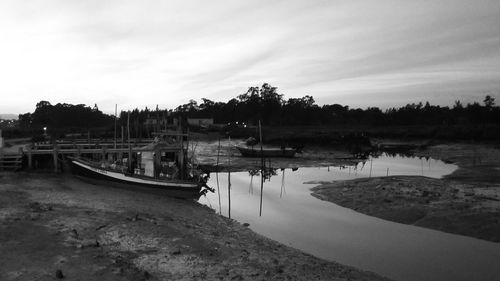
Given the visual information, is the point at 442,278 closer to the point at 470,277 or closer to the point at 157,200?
the point at 470,277

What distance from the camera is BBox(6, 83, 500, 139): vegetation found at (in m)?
82.1

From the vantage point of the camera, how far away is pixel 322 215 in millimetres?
19594

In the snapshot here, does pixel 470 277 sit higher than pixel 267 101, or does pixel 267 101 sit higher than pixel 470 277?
pixel 267 101

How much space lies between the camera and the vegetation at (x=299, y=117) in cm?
8212

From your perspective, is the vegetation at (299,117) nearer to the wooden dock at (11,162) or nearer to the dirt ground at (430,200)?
the wooden dock at (11,162)

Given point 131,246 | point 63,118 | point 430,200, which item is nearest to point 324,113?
point 63,118

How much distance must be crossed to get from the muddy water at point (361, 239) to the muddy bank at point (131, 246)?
1748 mm

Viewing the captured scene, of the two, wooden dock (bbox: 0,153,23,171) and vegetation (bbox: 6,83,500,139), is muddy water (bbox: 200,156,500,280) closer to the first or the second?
wooden dock (bbox: 0,153,23,171)

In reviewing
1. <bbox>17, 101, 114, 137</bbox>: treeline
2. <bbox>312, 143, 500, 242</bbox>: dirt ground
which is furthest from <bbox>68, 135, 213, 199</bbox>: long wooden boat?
<bbox>17, 101, 114, 137</bbox>: treeline

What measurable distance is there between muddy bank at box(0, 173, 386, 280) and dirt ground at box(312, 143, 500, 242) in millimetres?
7681

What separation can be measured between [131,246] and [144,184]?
404 inches

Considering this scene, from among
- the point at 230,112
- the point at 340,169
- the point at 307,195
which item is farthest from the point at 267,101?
the point at 307,195

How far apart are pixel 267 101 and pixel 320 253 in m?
117

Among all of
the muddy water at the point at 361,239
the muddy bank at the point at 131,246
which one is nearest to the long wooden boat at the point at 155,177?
the muddy water at the point at 361,239
